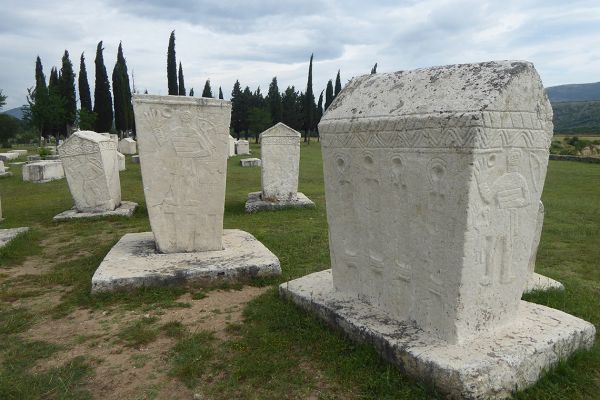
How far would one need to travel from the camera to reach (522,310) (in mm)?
3219

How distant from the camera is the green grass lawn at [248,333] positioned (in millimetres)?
2750

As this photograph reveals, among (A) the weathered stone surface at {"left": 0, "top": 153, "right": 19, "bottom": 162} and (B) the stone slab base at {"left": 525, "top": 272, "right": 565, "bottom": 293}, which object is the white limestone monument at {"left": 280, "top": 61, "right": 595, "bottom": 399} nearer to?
(B) the stone slab base at {"left": 525, "top": 272, "right": 565, "bottom": 293}

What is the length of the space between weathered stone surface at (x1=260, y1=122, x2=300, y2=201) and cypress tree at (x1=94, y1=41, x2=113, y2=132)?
26188 millimetres

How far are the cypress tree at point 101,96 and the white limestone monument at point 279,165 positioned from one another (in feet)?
85.9

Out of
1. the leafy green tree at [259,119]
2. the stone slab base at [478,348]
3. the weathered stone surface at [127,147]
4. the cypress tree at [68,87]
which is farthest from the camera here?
the leafy green tree at [259,119]

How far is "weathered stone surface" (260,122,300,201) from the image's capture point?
966 cm

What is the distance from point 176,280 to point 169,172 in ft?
4.20

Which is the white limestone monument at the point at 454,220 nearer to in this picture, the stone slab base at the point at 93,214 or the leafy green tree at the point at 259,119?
the stone slab base at the point at 93,214

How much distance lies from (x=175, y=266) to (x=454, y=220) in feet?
10.4

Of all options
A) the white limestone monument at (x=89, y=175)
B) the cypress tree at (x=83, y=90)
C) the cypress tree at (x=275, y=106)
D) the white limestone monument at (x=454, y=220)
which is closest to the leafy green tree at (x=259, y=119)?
the cypress tree at (x=275, y=106)

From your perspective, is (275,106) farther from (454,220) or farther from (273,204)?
(454,220)

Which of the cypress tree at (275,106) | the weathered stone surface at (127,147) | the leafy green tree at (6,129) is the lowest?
the weathered stone surface at (127,147)

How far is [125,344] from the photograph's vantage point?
134 inches

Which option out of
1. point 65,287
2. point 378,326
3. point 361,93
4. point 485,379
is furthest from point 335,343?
point 65,287
